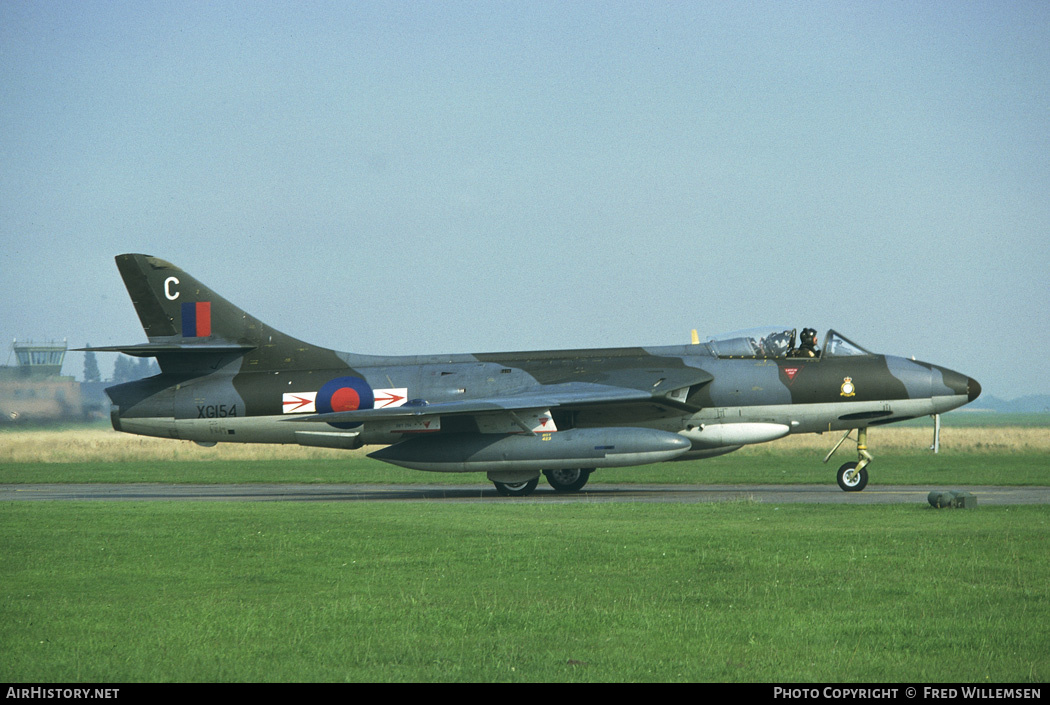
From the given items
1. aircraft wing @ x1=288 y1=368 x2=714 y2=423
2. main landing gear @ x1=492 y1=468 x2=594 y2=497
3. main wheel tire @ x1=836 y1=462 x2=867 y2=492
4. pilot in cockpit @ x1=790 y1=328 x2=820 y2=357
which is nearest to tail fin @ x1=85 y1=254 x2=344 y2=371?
aircraft wing @ x1=288 y1=368 x2=714 y2=423

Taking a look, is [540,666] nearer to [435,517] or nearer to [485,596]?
[485,596]

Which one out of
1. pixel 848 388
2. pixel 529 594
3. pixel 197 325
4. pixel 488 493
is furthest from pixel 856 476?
pixel 197 325

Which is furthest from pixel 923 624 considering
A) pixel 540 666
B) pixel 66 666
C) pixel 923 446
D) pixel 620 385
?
pixel 923 446

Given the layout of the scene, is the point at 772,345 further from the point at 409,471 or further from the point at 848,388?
the point at 409,471

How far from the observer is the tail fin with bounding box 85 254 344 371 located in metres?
Answer: 22.5

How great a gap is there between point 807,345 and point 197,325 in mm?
13458

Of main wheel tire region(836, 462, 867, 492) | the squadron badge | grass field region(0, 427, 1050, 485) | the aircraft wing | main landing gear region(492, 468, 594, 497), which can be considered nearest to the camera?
the aircraft wing

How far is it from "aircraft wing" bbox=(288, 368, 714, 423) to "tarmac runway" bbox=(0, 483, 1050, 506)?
1702 millimetres

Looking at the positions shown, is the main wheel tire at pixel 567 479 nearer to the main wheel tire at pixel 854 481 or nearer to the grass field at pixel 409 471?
the grass field at pixel 409 471

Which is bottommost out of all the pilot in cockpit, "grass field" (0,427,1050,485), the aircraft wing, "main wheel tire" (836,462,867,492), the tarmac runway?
"grass field" (0,427,1050,485)

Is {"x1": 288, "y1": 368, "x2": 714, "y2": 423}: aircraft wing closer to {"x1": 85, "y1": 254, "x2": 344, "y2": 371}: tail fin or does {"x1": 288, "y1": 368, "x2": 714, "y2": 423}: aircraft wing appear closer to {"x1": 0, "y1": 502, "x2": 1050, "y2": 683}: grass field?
{"x1": 85, "y1": 254, "x2": 344, "y2": 371}: tail fin

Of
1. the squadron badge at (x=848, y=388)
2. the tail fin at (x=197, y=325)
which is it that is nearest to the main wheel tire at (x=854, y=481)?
the squadron badge at (x=848, y=388)

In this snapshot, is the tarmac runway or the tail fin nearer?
the tarmac runway

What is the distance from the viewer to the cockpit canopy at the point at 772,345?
2100 centimetres
